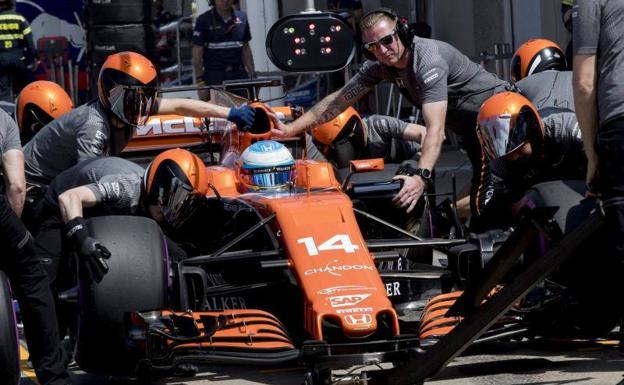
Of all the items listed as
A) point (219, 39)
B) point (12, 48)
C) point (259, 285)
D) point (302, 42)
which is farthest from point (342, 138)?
point (12, 48)

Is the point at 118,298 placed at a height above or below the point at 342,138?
below

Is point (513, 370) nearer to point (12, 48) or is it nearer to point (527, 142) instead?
point (527, 142)

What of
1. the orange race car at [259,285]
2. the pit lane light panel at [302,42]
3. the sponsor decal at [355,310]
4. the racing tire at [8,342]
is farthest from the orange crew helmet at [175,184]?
the pit lane light panel at [302,42]

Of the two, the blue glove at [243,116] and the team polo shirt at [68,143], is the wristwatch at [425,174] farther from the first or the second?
the team polo shirt at [68,143]

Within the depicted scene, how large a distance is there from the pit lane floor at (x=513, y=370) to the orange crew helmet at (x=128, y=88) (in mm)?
1491

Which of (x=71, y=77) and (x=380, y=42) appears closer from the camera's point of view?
(x=380, y=42)

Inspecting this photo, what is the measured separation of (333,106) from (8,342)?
318 cm

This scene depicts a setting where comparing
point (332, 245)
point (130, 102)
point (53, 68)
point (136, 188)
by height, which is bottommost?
point (332, 245)

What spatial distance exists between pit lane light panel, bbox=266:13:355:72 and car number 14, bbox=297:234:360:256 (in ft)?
9.38

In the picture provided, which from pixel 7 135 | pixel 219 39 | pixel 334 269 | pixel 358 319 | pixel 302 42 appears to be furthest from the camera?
pixel 219 39

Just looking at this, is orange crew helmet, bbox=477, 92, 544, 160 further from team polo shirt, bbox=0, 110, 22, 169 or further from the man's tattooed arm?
team polo shirt, bbox=0, 110, 22, 169

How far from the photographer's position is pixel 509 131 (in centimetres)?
725

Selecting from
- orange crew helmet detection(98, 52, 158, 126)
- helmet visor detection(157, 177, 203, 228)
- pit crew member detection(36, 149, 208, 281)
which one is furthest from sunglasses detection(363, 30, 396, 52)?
helmet visor detection(157, 177, 203, 228)

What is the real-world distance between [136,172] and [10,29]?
31.5 ft
